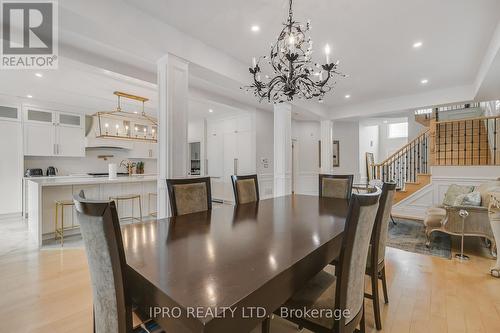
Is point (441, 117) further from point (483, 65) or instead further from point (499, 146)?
point (483, 65)

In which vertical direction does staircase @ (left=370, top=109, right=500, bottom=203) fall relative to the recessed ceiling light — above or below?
below

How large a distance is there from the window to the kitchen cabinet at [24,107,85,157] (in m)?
12.5

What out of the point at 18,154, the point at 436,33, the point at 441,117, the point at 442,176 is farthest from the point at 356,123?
the point at 18,154

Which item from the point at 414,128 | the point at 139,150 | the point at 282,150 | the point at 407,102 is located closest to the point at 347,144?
the point at 407,102

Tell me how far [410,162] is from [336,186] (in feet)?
14.3

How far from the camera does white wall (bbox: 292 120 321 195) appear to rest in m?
7.41

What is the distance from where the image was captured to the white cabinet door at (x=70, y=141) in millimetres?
5809

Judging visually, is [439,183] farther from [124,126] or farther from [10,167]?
[10,167]

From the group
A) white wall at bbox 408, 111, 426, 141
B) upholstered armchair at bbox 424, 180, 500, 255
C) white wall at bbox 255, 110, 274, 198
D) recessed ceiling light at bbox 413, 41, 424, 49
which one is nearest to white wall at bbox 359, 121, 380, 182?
white wall at bbox 408, 111, 426, 141

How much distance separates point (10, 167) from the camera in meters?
5.07

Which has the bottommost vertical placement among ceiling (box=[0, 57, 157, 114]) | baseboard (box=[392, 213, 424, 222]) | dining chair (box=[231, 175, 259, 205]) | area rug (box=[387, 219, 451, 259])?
area rug (box=[387, 219, 451, 259])

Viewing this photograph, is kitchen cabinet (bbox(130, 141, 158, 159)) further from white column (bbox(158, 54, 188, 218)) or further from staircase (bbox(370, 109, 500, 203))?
staircase (bbox(370, 109, 500, 203))

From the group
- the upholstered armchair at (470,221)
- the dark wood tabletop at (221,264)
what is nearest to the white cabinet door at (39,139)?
the dark wood tabletop at (221,264)

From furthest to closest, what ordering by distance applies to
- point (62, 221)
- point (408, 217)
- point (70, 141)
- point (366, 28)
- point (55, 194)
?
point (70, 141) < point (408, 217) < point (55, 194) < point (62, 221) < point (366, 28)
